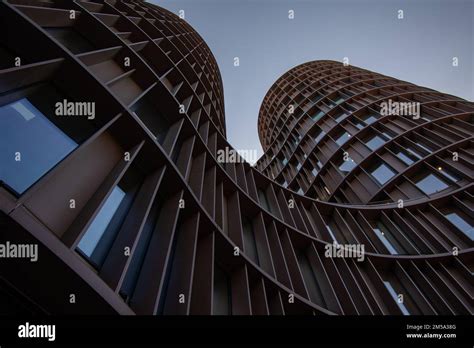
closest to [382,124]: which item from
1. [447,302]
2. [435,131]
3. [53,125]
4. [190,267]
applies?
[435,131]

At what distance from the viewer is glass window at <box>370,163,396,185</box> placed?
16.1 m

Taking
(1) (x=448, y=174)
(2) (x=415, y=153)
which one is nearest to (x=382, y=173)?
(2) (x=415, y=153)

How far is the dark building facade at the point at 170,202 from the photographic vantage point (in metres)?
3.17

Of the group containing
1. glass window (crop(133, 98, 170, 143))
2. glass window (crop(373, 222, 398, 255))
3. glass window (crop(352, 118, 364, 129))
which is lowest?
glass window (crop(373, 222, 398, 255))

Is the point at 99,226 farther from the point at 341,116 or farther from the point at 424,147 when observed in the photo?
the point at 341,116

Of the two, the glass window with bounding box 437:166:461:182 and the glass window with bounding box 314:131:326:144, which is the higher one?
the glass window with bounding box 314:131:326:144

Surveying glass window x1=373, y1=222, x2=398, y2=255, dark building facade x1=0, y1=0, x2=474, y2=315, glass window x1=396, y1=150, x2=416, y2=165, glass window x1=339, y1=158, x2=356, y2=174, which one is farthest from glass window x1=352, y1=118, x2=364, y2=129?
glass window x1=373, y1=222, x2=398, y2=255

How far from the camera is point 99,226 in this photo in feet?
13.2

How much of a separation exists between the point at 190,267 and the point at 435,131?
1934cm

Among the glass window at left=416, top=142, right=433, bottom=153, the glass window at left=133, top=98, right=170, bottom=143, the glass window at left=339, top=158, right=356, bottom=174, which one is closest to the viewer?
the glass window at left=133, top=98, right=170, bottom=143

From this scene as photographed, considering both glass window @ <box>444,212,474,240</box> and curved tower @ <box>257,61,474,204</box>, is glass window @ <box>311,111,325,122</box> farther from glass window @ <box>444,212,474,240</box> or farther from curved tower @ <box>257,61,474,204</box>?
glass window @ <box>444,212,474,240</box>

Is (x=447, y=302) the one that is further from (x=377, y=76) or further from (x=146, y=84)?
(x=377, y=76)

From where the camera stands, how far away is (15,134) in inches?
137

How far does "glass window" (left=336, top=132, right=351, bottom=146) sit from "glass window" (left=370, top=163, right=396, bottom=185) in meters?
3.77
